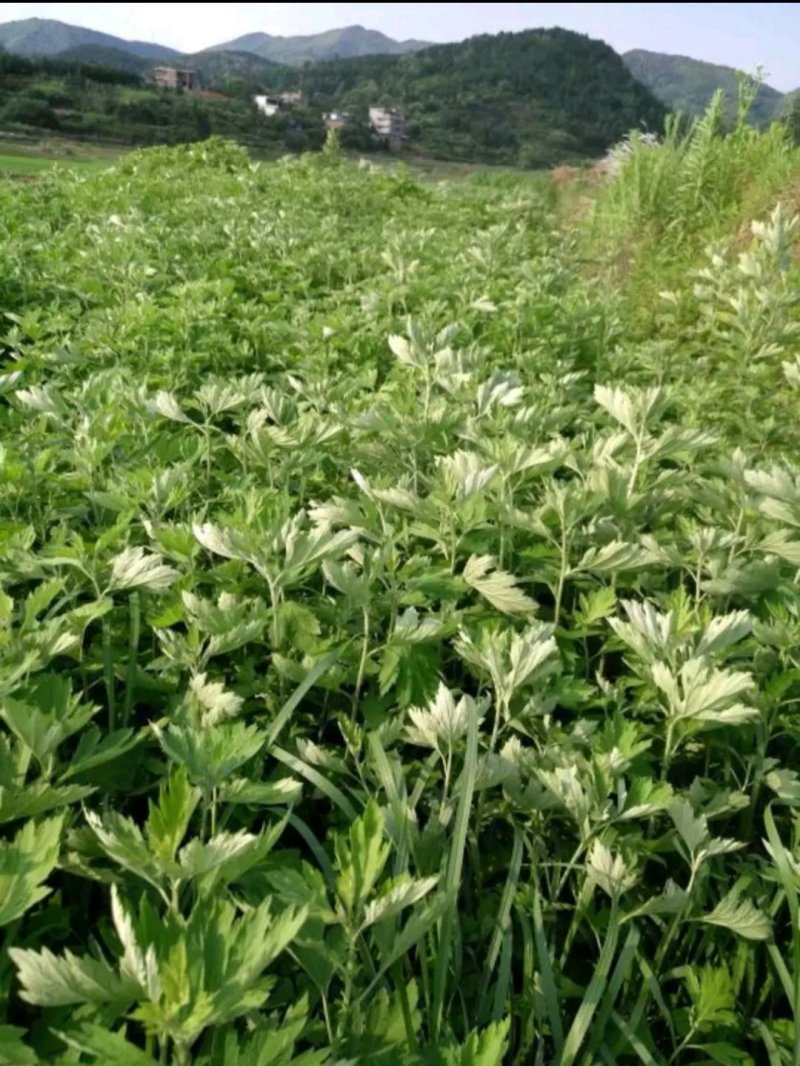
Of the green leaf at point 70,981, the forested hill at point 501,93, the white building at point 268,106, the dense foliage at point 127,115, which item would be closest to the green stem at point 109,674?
the green leaf at point 70,981

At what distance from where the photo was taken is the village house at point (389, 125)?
5275 centimetres

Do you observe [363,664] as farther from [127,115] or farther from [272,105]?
[272,105]

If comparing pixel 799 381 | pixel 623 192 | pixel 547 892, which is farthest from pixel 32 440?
pixel 623 192

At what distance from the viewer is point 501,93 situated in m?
84.2

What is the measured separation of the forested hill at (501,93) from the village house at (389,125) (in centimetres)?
115

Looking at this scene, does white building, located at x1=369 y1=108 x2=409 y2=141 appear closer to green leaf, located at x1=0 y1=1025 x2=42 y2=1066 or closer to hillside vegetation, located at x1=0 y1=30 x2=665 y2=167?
hillside vegetation, located at x1=0 y1=30 x2=665 y2=167

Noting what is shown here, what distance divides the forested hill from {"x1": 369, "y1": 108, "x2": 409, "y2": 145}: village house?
1149 mm

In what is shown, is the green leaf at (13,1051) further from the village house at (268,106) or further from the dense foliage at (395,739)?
the village house at (268,106)

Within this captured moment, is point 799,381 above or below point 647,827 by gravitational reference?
above

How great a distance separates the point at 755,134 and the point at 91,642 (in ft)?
27.4

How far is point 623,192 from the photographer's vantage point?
866cm

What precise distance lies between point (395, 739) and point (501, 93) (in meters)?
92.2

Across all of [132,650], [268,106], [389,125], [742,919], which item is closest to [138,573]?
[132,650]

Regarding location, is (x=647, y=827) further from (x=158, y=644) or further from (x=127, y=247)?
(x=127, y=247)
